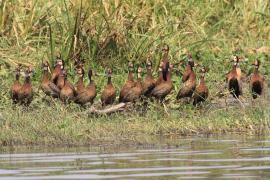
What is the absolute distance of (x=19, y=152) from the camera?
10.8 meters

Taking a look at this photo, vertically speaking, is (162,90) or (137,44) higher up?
(137,44)

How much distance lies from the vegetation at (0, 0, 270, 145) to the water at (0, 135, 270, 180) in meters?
0.99

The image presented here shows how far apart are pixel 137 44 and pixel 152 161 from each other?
6792 mm

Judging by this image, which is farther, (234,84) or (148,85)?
(234,84)

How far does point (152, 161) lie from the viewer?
9844mm

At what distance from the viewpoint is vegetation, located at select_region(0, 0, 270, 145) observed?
12750 mm

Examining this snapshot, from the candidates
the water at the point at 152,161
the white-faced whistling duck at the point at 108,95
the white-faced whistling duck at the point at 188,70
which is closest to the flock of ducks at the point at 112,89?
the white-faced whistling duck at the point at 108,95

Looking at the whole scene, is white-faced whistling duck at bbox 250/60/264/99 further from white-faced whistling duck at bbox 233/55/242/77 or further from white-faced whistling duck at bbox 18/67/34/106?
white-faced whistling duck at bbox 18/67/34/106

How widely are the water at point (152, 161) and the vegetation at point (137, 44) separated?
990 mm

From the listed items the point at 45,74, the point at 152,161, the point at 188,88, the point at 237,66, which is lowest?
the point at 152,161

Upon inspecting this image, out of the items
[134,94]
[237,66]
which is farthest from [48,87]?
[237,66]

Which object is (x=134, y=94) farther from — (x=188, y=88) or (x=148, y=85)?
(x=188, y=88)

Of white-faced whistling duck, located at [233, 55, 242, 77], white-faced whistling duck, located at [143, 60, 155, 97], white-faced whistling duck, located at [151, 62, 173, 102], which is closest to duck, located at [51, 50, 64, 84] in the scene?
white-faced whistling duck, located at [143, 60, 155, 97]

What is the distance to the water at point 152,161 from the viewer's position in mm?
8828
